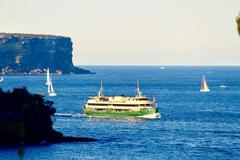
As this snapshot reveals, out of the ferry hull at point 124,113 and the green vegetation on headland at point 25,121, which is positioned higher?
the green vegetation on headland at point 25,121

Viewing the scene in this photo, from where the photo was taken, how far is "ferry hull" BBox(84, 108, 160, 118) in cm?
13288

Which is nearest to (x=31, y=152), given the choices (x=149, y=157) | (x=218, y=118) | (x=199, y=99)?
(x=149, y=157)

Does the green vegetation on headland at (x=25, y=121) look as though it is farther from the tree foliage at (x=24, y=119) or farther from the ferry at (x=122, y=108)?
the ferry at (x=122, y=108)

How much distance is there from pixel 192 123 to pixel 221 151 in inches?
1303

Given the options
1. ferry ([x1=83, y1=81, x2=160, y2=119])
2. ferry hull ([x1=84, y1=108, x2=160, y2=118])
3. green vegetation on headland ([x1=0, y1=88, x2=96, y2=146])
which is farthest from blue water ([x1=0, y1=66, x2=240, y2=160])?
ferry ([x1=83, y1=81, x2=160, y2=119])

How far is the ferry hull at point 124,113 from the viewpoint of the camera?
133 metres

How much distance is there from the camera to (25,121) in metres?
92.5

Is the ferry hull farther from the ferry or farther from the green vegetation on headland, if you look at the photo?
the green vegetation on headland

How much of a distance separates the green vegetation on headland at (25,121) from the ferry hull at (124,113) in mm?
34166

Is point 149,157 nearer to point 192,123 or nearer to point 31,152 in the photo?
point 31,152

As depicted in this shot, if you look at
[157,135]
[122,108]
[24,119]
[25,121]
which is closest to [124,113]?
[122,108]

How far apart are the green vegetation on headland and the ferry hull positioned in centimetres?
3417

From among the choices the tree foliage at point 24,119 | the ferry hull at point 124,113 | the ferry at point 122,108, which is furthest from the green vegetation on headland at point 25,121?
the ferry at point 122,108

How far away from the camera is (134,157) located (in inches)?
3366
